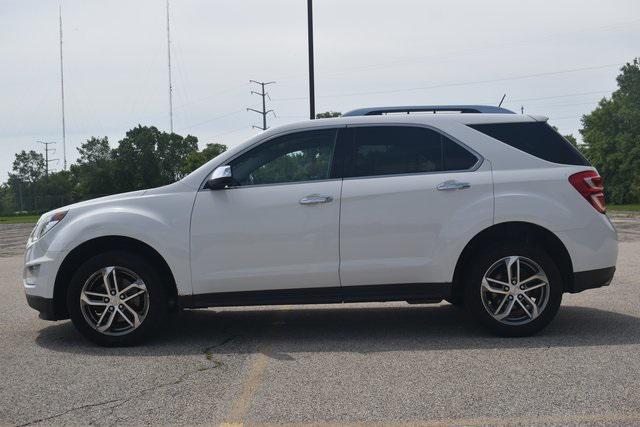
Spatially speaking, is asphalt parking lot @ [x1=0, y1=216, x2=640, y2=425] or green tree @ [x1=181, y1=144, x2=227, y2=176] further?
green tree @ [x1=181, y1=144, x2=227, y2=176]

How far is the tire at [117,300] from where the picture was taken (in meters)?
6.00

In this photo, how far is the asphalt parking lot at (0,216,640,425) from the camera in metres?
4.17

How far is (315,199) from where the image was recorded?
19.7 feet

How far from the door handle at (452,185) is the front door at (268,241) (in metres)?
0.85

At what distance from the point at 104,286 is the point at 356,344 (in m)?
2.15

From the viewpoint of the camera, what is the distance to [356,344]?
5.96m

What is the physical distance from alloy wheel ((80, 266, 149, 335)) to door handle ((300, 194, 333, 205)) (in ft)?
4.93

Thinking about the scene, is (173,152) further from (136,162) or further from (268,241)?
(268,241)

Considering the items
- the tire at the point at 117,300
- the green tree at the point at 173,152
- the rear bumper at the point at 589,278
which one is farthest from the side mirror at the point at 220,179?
the green tree at the point at 173,152

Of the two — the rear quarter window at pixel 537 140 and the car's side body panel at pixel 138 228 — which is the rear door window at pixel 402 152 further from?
the car's side body panel at pixel 138 228

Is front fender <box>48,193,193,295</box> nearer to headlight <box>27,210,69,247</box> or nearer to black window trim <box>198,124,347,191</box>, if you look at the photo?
headlight <box>27,210,69,247</box>

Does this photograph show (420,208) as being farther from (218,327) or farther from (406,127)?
(218,327)

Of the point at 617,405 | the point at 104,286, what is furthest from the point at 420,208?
the point at 104,286

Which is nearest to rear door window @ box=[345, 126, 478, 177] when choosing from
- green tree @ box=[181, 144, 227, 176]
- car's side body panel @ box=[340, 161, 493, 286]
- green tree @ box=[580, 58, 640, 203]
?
car's side body panel @ box=[340, 161, 493, 286]
